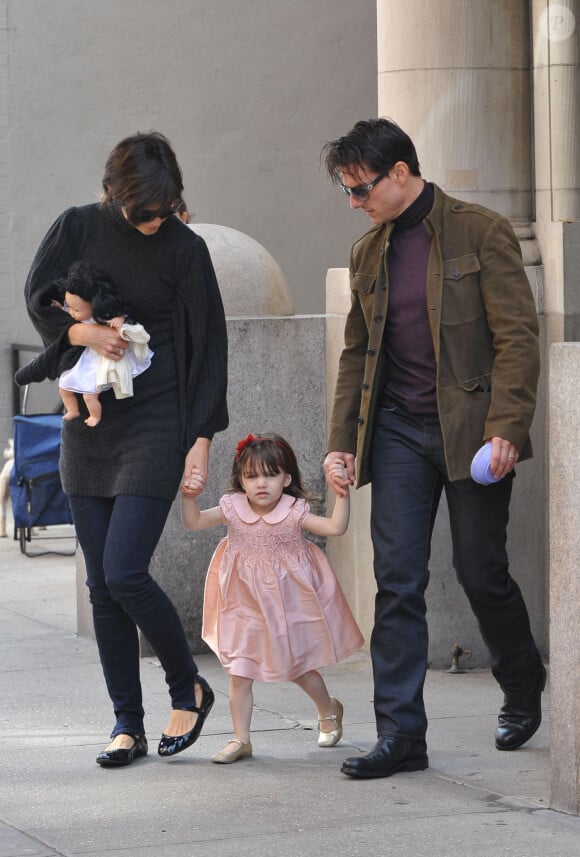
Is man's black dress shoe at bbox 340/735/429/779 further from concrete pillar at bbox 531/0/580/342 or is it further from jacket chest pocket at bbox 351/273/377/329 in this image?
concrete pillar at bbox 531/0/580/342

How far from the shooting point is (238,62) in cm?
1372

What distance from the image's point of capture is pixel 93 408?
4.79 metres

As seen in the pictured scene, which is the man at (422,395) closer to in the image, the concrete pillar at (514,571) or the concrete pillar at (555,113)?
the concrete pillar at (514,571)

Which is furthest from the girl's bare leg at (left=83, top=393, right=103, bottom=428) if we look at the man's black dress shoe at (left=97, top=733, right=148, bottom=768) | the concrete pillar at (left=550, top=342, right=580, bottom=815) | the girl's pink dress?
the concrete pillar at (left=550, top=342, right=580, bottom=815)

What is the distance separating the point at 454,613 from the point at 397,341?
1791mm

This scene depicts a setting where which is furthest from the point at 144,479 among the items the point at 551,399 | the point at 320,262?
the point at 320,262

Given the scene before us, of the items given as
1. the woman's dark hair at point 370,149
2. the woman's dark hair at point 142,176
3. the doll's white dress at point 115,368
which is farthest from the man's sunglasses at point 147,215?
the woman's dark hair at point 370,149

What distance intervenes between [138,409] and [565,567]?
1.43 meters

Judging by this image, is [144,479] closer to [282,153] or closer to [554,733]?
[554,733]

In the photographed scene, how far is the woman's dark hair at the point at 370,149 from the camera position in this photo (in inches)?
185

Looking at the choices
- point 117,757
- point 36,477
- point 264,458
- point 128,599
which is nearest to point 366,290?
point 264,458

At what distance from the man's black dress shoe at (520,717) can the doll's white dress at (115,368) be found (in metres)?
1.54

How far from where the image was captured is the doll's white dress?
473 centimetres

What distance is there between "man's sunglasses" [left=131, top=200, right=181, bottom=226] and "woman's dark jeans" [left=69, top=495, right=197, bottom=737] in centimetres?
81
